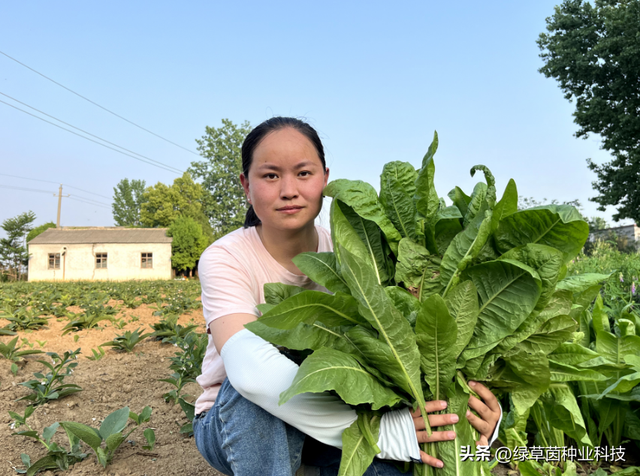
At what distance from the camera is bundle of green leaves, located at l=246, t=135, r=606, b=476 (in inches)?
47.7

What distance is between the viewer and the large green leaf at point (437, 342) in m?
1.18

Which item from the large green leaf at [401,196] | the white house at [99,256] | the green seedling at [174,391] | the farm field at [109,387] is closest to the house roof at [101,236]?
the white house at [99,256]

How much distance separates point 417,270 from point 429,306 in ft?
0.92

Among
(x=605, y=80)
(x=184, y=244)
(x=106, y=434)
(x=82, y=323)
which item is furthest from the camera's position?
(x=184, y=244)

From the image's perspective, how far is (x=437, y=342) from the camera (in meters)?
1.24

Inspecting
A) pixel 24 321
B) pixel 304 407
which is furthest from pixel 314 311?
pixel 24 321

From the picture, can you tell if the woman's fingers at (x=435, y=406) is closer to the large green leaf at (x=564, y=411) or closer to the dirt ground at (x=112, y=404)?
the large green leaf at (x=564, y=411)

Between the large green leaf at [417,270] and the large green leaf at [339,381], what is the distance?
329 mm

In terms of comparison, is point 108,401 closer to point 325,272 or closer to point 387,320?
point 325,272

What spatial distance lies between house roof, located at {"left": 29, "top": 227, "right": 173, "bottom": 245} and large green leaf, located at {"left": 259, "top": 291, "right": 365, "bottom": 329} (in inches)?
1400

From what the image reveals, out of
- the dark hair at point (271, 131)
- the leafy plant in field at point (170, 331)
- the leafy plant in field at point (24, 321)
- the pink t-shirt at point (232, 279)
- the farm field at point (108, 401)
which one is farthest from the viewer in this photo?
the leafy plant in field at point (24, 321)

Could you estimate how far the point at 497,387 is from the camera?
149 centimetres

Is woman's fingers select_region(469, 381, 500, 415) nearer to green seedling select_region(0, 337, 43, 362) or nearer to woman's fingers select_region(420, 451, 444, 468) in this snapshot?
woman's fingers select_region(420, 451, 444, 468)

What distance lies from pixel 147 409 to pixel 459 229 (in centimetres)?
227
